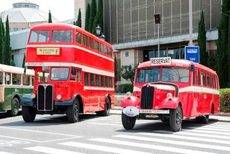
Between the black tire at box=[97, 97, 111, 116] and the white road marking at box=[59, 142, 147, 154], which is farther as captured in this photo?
the black tire at box=[97, 97, 111, 116]

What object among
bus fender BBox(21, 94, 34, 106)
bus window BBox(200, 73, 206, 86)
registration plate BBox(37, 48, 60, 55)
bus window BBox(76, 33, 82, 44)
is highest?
bus window BBox(76, 33, 82, 44)

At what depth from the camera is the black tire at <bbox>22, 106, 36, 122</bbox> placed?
21.8m

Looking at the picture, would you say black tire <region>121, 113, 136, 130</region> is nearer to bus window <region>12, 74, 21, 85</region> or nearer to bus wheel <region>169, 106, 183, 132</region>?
bus wheel <region>169, 106, 183, 132</region>

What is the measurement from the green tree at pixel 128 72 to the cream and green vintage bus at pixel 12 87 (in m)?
28.4

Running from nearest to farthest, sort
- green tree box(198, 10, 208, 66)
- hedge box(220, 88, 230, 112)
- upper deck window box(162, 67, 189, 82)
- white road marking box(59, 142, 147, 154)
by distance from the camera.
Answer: white road marking box(59, 142, 147, 154) < upper deck window box(162, 67, 189, 82) < hedge box(220, 88, 230, 112) < green tree box(198, 10, 208, 66)

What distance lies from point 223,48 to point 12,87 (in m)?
24.8

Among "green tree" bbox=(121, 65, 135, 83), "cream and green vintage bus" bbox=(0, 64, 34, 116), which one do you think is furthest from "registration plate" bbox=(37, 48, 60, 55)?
"green tree" bbox=(121, 65, 135, 83)

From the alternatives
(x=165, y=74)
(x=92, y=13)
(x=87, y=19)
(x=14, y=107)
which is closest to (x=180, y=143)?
(x=165, y=74)

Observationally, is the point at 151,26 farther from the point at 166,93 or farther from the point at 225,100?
the point at 166,93

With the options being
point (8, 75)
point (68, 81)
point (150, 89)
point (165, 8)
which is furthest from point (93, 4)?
point (150, 89)

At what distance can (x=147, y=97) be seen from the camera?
56.3 ft

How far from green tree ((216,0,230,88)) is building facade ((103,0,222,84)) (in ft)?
10.9

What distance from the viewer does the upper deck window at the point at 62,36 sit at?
70.9 ft

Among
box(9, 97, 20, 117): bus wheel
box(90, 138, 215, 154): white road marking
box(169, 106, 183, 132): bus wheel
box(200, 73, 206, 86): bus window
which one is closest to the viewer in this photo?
box(90, 138, 215, 154): white road marking
